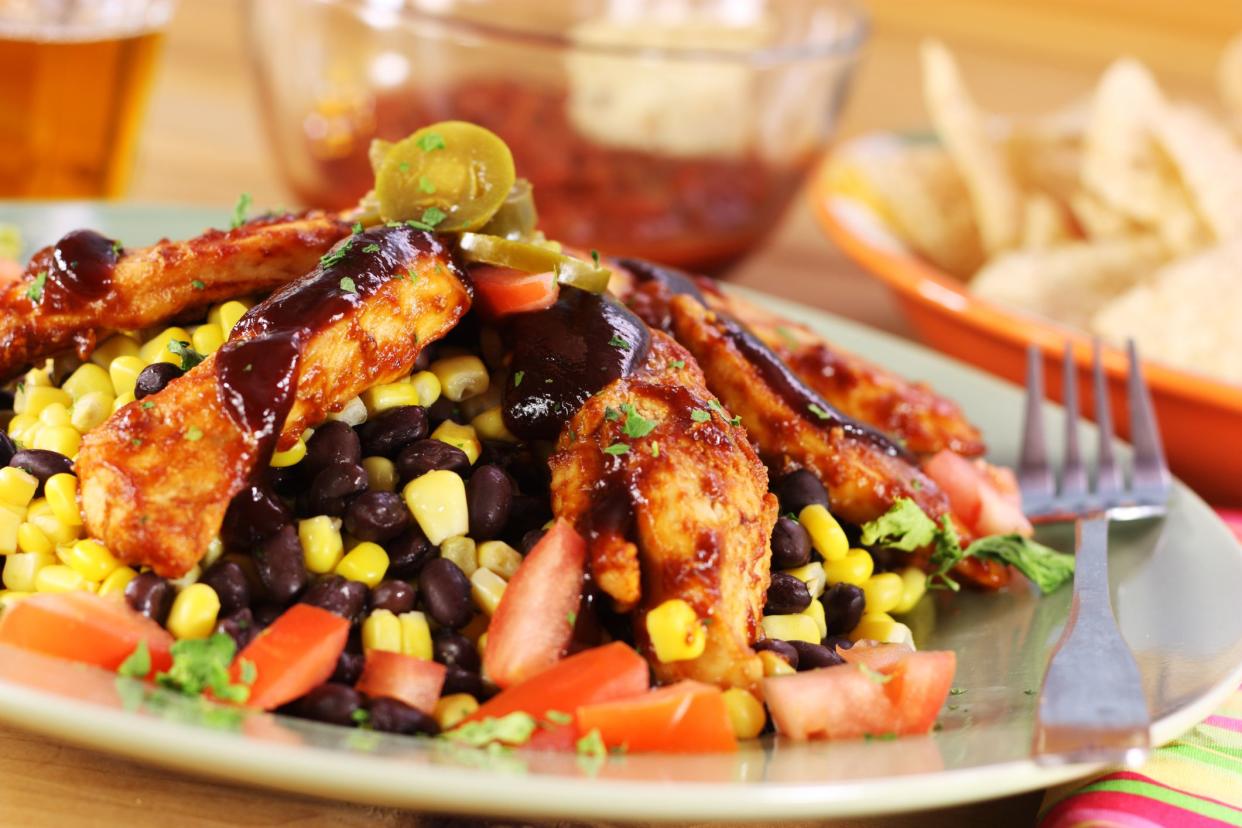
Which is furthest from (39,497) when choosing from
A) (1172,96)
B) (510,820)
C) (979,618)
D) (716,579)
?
(1172,96)

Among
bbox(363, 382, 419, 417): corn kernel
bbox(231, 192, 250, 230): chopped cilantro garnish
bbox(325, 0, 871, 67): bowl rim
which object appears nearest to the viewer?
bbox(363, 382, 419, 417): corn kernel

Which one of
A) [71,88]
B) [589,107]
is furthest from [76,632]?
[71,88]

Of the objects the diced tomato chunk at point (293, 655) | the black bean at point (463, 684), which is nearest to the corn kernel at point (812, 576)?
the black bean at point (463, 684)

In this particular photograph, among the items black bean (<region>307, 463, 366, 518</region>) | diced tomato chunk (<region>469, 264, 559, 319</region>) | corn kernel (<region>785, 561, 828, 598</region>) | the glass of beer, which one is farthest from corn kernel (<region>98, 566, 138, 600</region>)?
the glass of beer

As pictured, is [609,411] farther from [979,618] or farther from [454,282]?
[979,618]

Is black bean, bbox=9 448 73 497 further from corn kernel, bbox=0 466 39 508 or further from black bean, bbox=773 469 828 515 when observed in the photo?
black bean, bbox=773 469 828 515

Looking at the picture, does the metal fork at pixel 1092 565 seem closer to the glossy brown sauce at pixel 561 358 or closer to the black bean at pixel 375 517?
the glossy brown sauce at pixel 561 358
